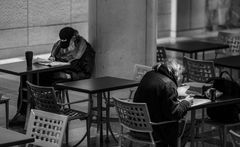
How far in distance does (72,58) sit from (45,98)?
2274 mm

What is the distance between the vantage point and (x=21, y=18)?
1406 cm

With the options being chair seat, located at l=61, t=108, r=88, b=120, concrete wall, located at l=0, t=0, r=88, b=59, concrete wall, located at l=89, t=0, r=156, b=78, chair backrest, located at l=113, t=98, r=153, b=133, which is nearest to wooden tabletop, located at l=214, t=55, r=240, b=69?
concrete wall, located at l=89, t=0, r=156, b=78

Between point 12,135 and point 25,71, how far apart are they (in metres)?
3.24

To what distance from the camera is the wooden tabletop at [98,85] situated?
25.4 ft

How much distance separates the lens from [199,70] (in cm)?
970

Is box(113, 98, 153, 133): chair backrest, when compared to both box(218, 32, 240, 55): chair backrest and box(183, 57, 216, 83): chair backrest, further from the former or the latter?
box(218, 32, 240, 55): chair backrest

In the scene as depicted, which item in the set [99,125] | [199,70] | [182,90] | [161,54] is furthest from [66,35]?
[182,90]

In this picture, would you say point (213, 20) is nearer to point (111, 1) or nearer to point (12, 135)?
point (111, 1)

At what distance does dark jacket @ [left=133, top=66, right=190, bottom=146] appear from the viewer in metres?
6.93

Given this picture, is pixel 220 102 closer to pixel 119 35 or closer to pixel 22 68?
pixel 119 35

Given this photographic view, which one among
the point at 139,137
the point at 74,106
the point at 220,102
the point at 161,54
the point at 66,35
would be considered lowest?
the point at 74,106

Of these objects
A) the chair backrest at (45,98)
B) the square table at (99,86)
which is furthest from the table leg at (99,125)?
the chair backrest at (45,98)

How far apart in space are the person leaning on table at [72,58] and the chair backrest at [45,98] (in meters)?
1.69

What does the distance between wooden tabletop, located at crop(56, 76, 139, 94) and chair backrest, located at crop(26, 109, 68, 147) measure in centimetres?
137
